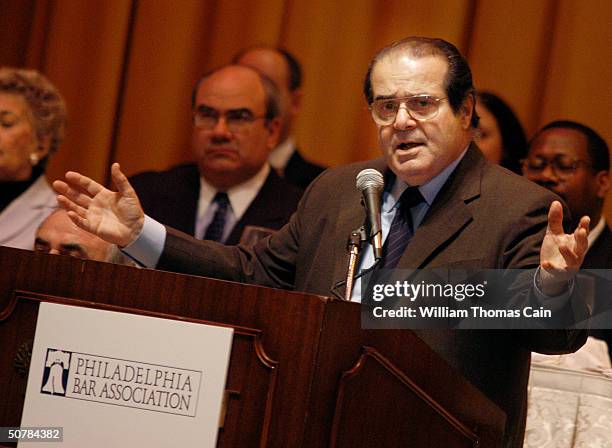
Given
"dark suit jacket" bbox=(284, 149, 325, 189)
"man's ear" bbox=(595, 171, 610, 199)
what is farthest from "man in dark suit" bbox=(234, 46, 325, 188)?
"man's ear" bbox=(595, 171, 610, 199)

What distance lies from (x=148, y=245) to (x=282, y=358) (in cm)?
77

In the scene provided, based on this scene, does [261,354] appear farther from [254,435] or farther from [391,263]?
[391,263]

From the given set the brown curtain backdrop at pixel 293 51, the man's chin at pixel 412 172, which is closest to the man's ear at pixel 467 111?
the man's chin at pixel 412 172

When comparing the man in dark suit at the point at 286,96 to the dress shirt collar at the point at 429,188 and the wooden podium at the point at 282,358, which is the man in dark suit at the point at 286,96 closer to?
the dress shirt collar at the point at 429,188

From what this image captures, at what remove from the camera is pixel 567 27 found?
4.88m

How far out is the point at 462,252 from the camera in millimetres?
2570

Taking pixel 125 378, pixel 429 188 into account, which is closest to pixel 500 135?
pixel 429 188

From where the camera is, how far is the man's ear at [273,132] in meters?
4.46

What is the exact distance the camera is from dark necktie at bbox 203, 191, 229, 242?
4227 mm

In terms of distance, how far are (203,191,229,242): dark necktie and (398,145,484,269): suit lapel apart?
166 cm

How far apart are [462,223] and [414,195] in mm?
193

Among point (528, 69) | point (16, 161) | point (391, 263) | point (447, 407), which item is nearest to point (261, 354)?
point (447, 407)

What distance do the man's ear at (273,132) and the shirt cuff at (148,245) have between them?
188cm

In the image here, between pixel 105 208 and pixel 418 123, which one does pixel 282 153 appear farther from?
pixel 105 208
